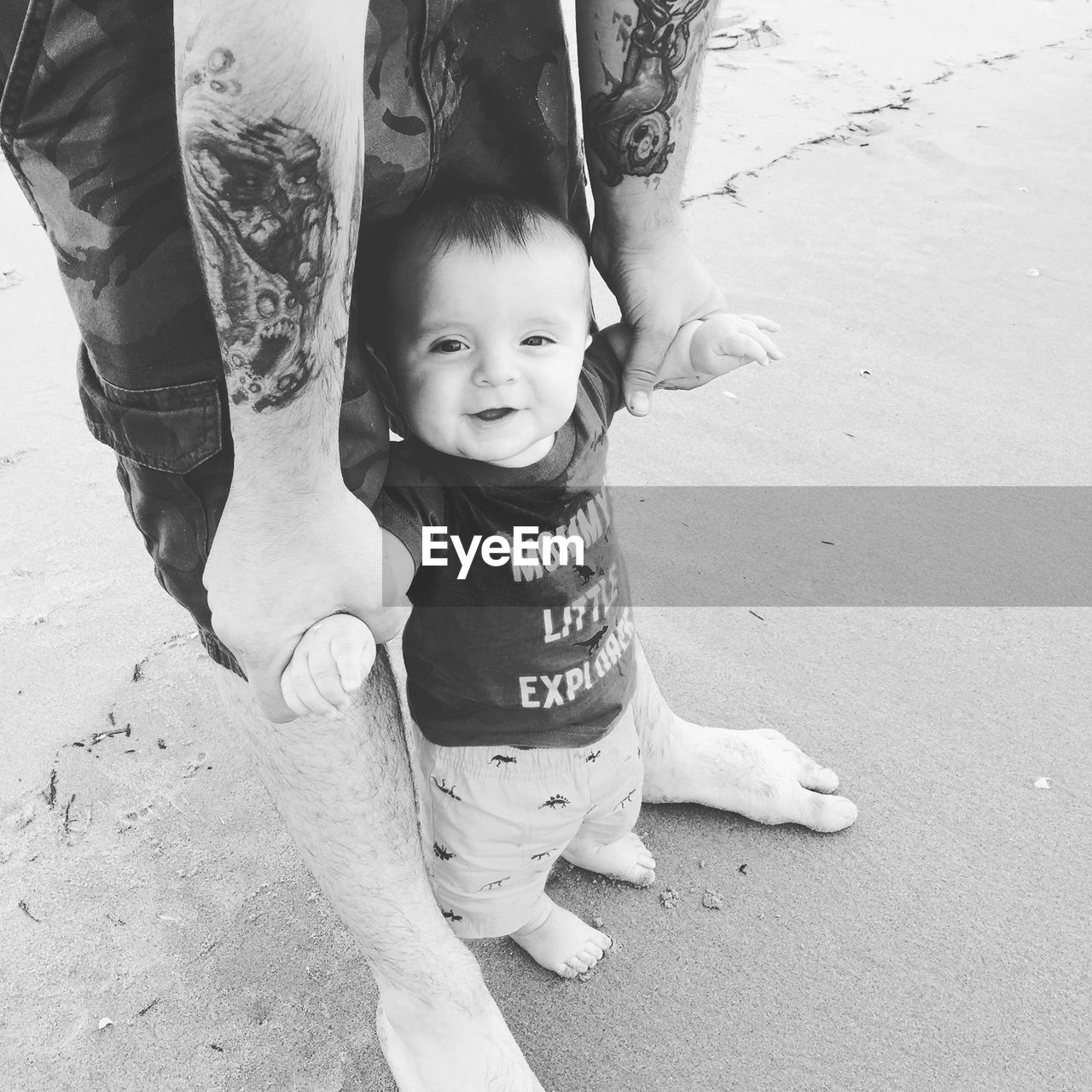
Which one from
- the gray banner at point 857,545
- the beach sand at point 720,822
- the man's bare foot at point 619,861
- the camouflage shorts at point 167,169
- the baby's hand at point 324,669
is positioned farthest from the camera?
the gray banner at point 857,545

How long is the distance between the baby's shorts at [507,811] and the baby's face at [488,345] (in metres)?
0.35

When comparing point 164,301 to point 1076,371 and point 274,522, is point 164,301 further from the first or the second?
point 1076,371

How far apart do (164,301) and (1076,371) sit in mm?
2443

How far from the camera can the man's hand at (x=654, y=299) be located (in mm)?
1214

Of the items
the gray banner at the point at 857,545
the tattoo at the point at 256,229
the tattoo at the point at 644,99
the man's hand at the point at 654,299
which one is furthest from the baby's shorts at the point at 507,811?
the gray banner at the point at 857,545

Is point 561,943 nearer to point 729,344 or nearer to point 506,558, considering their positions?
point 506,558

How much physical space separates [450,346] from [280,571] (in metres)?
0.27

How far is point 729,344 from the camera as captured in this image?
1.20 m

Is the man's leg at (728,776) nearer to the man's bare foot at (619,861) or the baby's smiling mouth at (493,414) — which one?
the man's bare foot at (619,861)

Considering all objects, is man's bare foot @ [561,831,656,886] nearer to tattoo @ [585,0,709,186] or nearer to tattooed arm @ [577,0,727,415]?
tattooed arm @ [577,0,727,415]

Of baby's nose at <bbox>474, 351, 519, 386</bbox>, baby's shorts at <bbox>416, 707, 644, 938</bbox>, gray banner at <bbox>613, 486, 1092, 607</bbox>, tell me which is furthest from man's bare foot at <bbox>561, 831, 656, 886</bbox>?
baby's nose at <bbox>474, 351, 519, 386</bbox>

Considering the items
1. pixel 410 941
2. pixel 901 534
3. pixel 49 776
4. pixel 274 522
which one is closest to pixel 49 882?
pixel 49 776

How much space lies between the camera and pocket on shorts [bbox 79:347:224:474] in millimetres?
849

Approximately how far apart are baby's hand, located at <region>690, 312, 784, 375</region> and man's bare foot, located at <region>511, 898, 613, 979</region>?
27.4 inches
